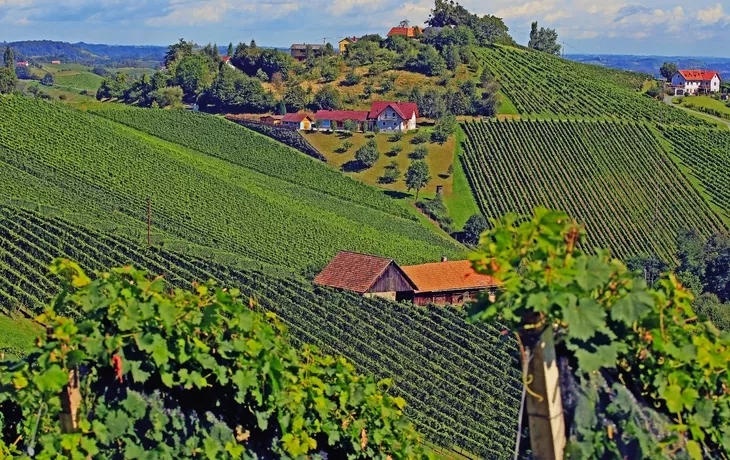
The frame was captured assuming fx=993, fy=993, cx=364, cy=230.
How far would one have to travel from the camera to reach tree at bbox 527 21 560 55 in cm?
12044

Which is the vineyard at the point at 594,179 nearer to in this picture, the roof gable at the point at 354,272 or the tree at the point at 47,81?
the roof gable at the point at 354,272

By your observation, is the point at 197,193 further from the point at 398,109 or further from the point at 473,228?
the point at 398,109

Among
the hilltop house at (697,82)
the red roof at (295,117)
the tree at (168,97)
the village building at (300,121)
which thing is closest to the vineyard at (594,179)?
the village building at (300,121)

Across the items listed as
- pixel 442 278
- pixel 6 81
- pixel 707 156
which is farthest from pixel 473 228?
pixel 6 81

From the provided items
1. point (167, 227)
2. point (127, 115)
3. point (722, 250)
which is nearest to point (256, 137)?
point (127, 115)

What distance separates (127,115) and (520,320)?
7834 cm

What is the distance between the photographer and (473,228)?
2442 inches

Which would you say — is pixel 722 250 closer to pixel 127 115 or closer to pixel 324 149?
pixel 324 149

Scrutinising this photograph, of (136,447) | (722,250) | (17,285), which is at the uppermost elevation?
(136,447)

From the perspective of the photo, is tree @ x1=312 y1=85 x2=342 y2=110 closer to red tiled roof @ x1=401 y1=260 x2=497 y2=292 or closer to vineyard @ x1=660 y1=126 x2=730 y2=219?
vineyard @ x1=660 y1=126 x2=730 y2=219

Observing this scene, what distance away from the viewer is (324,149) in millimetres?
77688

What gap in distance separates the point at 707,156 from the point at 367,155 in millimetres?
26304

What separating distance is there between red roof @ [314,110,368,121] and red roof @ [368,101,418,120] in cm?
81

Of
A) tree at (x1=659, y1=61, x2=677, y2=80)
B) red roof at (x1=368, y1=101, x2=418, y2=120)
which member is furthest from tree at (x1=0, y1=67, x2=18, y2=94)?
tree at (x1=659, y1=61, x2=677, y2=80)
